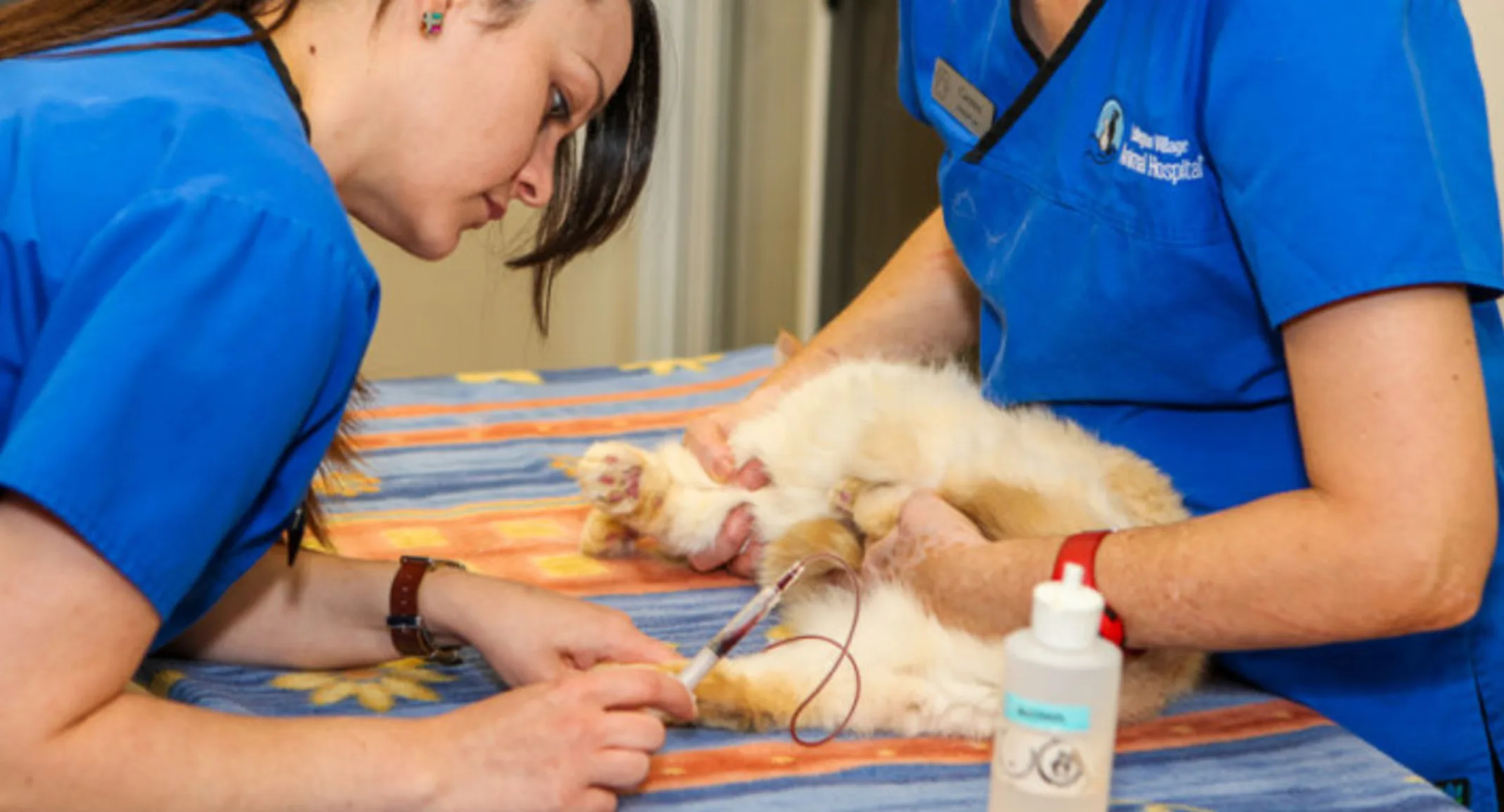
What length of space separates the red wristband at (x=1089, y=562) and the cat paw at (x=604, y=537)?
1.91 ft

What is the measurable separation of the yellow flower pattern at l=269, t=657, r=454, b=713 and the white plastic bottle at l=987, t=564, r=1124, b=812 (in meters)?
0.61

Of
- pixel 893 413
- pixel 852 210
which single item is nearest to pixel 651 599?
pixel 893 413

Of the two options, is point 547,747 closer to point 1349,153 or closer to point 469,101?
point 469,101

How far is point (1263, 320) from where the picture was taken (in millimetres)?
1179

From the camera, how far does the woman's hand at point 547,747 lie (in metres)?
0.98

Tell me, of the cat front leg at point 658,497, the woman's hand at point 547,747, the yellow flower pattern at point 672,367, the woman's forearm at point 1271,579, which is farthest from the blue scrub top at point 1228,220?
the yellow flower pattern at point 672,367

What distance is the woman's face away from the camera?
3.45 ft

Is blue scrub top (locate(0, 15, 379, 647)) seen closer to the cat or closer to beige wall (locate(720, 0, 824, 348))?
the cat

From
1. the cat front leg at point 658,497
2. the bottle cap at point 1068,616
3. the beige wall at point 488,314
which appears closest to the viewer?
the bottle cap at point 1068,616

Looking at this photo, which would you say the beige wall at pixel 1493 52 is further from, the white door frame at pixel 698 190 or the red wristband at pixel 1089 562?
the white door frame at pixel 698 190

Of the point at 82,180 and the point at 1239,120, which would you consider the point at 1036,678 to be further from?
the point at 82,180

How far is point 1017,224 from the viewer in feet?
4.49

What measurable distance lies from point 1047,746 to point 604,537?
33.8 inches

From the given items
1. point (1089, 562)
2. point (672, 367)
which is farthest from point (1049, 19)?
point (672, 367)
